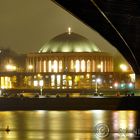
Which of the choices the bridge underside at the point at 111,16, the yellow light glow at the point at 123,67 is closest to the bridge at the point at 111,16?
the bridge underside at the point at 111,16

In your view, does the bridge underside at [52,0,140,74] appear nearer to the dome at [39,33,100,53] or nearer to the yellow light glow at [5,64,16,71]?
the dome at [39,33,100,53]

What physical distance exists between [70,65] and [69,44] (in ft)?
35.0

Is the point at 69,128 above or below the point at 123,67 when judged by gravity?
below

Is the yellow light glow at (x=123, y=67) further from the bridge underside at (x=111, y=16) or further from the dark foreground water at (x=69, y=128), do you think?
the dark foreground water at (x=69, y=128)

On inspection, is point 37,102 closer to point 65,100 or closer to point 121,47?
point 65,100

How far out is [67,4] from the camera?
137 ft

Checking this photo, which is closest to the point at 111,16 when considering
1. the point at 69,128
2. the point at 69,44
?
the point at 69,128

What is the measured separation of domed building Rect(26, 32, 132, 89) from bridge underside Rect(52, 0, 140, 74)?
329 ft

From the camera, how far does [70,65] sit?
553 feet

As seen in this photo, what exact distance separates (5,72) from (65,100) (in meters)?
109

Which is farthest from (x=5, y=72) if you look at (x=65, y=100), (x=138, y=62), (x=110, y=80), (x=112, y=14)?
(x=112, y=14)

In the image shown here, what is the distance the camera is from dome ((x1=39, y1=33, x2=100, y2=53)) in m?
176

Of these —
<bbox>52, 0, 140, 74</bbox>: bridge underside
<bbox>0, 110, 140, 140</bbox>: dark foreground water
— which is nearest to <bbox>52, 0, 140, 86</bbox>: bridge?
<bbox>52, 0, 140, 74</bbox>: bridge underside

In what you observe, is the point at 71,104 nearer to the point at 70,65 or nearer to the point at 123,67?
the point at 70,65
